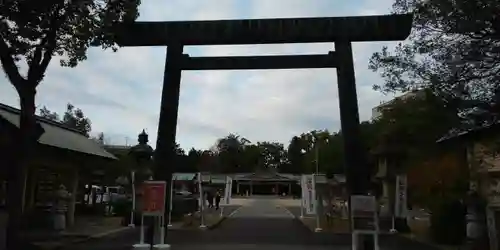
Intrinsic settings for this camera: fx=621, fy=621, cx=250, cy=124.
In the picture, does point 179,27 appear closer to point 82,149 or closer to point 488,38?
point 488,38

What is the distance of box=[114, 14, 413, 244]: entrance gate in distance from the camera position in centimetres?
1623

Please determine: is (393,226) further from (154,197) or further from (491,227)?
(154,197)

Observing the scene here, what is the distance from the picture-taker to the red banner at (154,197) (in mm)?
16312

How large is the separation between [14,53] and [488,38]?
10.4m

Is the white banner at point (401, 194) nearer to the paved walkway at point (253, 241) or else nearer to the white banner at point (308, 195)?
the paved walkway at point (253, 241)

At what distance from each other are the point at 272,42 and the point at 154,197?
5.23m

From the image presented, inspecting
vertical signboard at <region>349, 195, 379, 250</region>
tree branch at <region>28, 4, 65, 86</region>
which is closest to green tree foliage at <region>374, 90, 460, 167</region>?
vertical signboard at <region>349, 195, 379, 250</region>

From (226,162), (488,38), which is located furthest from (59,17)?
(226,162)

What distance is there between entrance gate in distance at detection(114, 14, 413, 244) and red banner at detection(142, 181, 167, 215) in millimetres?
984

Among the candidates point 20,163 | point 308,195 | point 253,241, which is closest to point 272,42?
point 20,163

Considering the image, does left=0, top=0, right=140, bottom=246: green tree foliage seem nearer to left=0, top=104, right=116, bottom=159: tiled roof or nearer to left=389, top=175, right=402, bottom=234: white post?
left=0, top=104, right=116, bottom=159: tiled roof

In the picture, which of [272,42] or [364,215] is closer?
[364,215]

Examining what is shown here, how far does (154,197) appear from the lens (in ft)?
53.6

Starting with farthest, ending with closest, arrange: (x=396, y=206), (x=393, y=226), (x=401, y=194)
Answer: (x=393, y=226), (x=396, y=206), (x=401, y=194)
